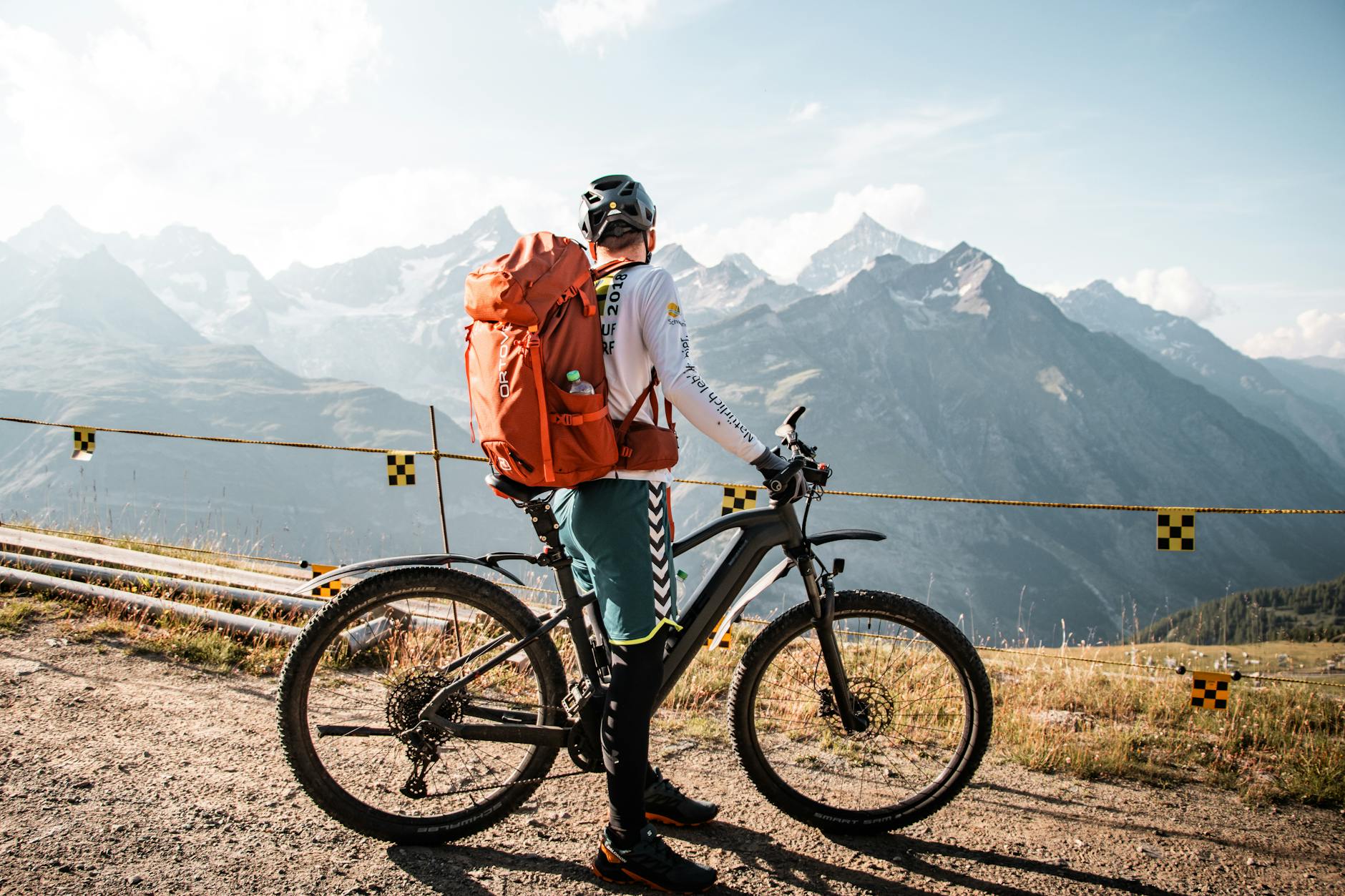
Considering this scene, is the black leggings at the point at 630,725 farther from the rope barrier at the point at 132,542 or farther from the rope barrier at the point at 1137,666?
the rope barrier at the point at 132,542

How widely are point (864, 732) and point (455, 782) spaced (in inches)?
72.3

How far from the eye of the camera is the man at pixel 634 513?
3.00 meters

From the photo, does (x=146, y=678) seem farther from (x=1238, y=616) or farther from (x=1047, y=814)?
(x=1238, y=616)

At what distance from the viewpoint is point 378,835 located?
325 centimetres

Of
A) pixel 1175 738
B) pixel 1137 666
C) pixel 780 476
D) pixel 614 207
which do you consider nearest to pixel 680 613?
pixel 780 476

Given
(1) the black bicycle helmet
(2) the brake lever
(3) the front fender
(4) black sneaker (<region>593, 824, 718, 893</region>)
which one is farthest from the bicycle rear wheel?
(1) the black bicycle helmet

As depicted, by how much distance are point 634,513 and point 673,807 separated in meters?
1.46

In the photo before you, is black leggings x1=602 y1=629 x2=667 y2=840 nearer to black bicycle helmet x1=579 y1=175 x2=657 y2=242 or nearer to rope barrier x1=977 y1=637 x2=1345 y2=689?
black bicycle helmet x1=579 y1=175 x2=657 y2=242

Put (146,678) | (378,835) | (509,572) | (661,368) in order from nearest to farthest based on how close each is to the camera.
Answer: (661,368)
(378,835)
(509,572)
(146,678)

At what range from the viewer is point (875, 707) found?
373 centimetres

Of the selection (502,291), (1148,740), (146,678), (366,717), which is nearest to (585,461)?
(502,291)

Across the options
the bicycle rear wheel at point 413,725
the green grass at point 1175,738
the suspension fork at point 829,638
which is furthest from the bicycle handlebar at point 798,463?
the green grass at point 1175,738

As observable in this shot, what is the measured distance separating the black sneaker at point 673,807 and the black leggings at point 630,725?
0.38 m

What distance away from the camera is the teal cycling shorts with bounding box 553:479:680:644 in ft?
9.86
